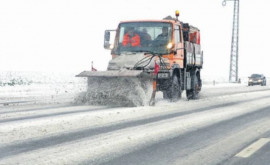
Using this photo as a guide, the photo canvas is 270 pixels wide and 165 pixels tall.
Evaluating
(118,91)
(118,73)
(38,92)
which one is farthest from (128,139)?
(38,92)

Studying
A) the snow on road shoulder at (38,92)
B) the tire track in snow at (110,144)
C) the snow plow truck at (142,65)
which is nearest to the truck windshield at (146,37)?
the snow plow truck at (142,65)

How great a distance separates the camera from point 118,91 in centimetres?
1336

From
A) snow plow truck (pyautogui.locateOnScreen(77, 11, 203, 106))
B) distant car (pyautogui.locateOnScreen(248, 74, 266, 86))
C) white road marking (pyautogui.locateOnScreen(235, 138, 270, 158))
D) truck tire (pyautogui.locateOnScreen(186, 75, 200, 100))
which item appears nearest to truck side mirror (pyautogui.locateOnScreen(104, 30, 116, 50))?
snow plow truck (pyautogui.locateOnScreen(77, 11, 203, 106))

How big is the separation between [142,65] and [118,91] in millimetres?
1229

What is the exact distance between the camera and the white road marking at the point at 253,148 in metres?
5.42

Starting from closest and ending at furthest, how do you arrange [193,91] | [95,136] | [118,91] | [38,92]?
[95,136] < [118,91] < [193,91] < [38,92]

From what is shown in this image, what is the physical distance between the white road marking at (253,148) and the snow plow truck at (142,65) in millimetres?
6465

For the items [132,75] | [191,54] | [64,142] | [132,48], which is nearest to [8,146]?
[64,142]

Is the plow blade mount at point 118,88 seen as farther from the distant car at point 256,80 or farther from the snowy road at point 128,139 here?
the distant car at point 256,80

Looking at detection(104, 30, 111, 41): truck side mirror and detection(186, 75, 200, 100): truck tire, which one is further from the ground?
detection(104, 30, 111, 41): truck side mirror

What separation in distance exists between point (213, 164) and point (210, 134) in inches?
95.8

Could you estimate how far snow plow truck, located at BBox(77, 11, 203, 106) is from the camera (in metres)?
13.2

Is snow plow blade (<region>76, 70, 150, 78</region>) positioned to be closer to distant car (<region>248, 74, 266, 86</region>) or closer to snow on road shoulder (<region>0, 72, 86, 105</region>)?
snow on road shoulder (<region>0, 72, 86, 105</region>)

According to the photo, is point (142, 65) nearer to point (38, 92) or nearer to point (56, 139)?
point (56, 139)
